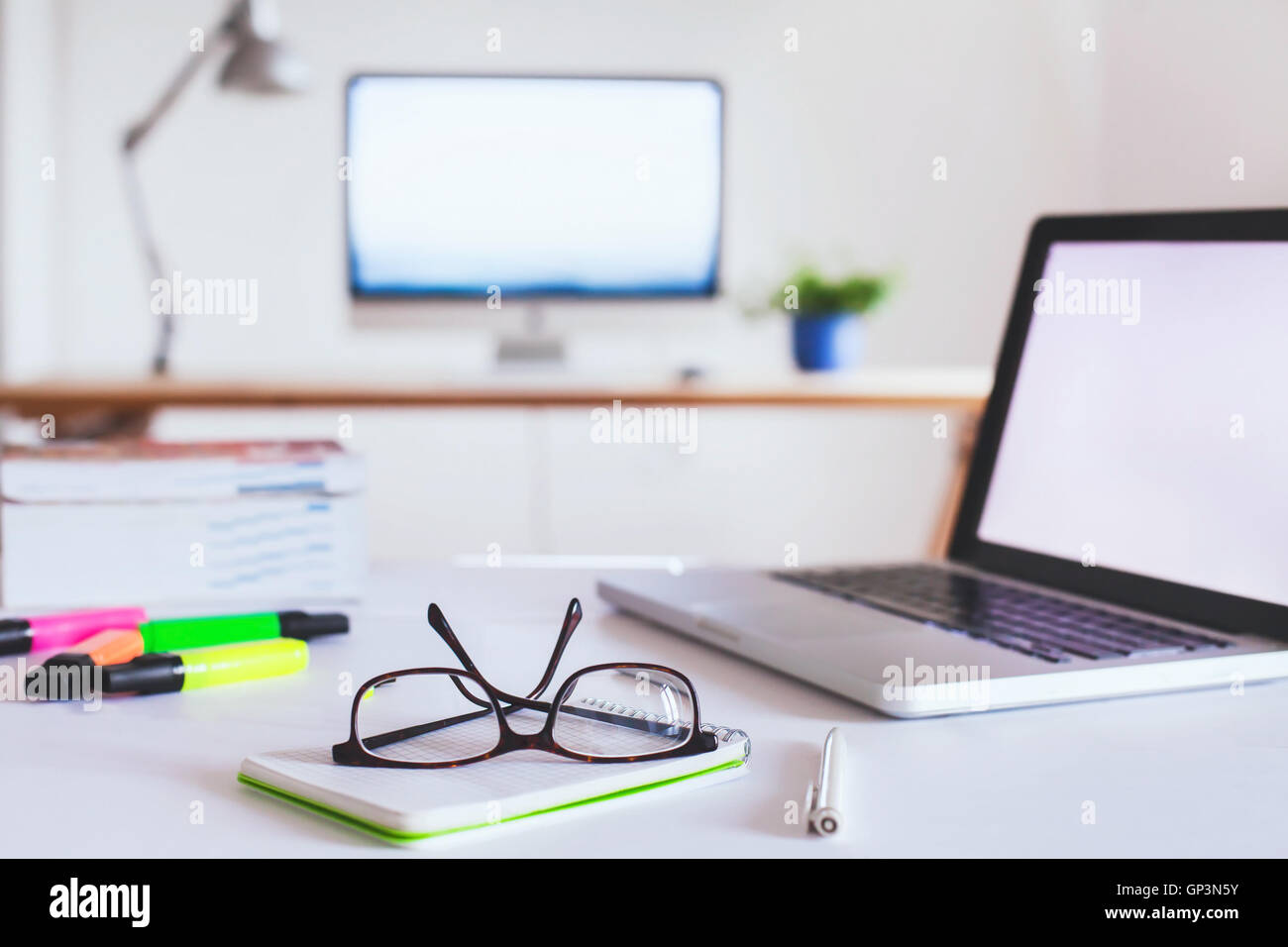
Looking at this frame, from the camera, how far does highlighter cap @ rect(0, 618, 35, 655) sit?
28.9 inches

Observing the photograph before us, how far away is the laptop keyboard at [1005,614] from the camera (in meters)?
0.68

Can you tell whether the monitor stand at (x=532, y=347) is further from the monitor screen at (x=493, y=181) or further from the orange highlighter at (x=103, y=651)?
the orange highlighter at (x=103, y=651)

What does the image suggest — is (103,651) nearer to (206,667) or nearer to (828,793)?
(206,667)

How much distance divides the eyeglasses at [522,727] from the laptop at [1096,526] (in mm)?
129

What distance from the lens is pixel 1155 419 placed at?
82 centimetres

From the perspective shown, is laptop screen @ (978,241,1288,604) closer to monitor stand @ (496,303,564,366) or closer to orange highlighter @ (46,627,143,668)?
orange highlighter @ (46,627,143,668)

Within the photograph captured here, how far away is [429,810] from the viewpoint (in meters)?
0.44

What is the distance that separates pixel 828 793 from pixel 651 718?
0.09 meters

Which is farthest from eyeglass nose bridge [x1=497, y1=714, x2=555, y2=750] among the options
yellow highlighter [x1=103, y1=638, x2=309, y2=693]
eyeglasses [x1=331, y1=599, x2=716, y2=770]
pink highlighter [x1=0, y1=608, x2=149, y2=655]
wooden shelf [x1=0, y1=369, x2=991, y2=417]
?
wooden shelf [x1=0, y1=369, x2=991, y2=417]

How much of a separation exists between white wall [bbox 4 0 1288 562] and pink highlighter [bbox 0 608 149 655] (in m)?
2.45

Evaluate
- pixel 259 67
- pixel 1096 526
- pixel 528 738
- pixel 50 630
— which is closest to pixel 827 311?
pixel 259 67
